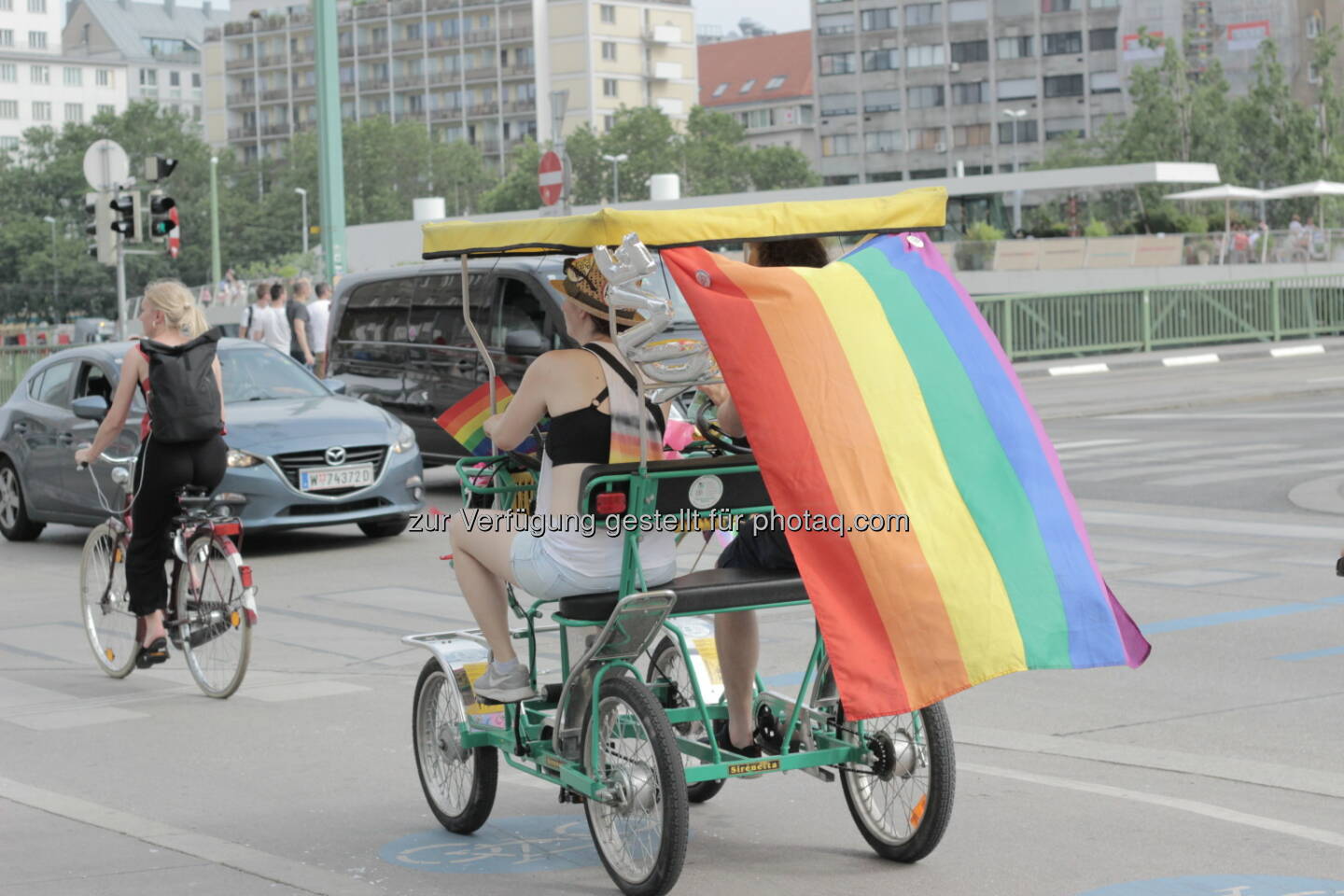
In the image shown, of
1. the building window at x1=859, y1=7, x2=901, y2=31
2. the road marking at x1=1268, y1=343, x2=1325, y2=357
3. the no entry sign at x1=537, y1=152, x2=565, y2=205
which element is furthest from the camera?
the building window at x1=859, y1=7, x2=901, y2=31

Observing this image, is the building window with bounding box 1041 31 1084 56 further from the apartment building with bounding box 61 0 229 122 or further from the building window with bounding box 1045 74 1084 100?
the apartment building with bounding box 61 0 229 122

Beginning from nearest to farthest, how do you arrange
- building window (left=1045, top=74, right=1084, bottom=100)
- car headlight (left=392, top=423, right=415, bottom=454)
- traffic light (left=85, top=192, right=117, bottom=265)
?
car headlight (left=392, top=423, right=415, bottom=454)
traffic light (left=85, top=192, right=117, bottom=265)
building window (left=1045, top=74, right=1084, bottom=100)

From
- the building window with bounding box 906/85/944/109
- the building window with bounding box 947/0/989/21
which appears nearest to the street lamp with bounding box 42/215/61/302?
the building window with bounding box 906/85/944/109

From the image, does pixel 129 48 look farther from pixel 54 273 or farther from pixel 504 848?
pixel 504 848

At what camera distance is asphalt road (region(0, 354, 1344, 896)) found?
5.37m

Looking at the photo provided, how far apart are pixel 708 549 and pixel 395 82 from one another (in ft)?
496

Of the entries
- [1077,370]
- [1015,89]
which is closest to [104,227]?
[1077,370]

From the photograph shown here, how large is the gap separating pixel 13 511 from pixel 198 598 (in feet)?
22.9

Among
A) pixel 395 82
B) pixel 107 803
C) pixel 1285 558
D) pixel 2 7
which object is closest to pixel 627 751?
pixel 107 803

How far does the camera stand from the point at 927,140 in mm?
131250

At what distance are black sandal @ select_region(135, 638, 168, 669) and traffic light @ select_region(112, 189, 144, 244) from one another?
1592 cm

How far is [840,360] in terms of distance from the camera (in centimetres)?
488

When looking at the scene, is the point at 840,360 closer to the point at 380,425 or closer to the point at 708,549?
the point at 708,549

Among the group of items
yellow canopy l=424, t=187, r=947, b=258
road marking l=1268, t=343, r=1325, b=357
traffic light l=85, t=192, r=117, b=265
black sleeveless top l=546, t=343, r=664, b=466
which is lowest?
road marking l=1268, t=343, r=1325, b=357
